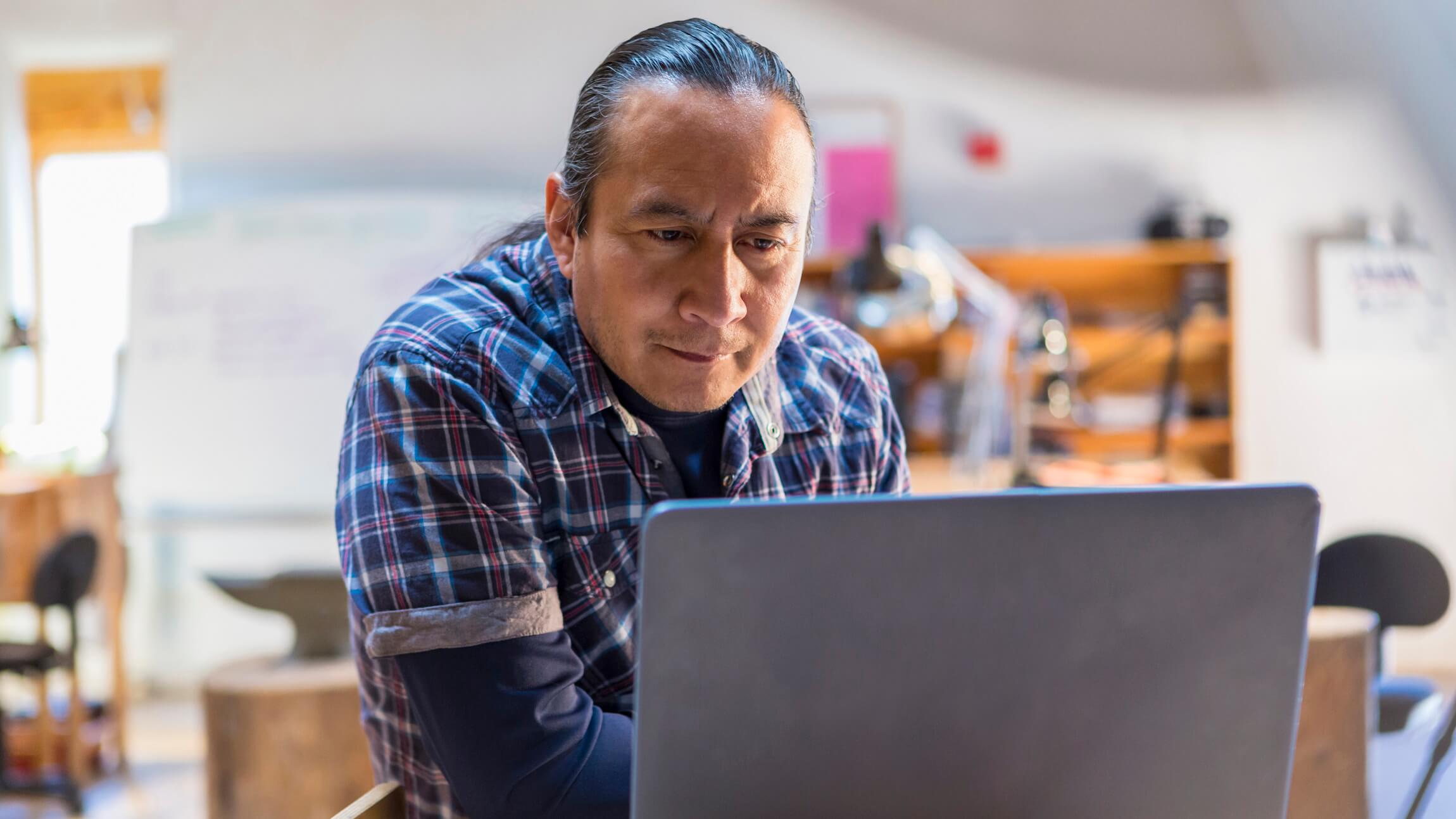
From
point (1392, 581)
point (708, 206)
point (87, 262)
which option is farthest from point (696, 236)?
point (87, 262)

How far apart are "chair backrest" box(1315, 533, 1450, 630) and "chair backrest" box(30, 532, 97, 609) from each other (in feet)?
9.36

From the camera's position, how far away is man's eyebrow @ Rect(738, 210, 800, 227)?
80cm

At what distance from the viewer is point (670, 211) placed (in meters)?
Answer: 0.79

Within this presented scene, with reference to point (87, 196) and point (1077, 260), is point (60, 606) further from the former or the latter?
point (1077, 260)

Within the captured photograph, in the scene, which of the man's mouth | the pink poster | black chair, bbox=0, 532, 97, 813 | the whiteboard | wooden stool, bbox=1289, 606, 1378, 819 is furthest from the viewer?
the pink poster

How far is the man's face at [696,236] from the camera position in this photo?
0.80 metres

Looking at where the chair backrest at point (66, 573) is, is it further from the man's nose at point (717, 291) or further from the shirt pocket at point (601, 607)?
the man's nose at point (717, 291)

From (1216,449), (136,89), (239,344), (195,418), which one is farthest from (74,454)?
(1216,449)

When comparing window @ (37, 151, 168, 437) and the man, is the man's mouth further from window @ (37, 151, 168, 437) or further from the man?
window @ (37, 151, 168, 437)

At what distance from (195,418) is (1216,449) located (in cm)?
364

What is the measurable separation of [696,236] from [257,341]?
3.42 m

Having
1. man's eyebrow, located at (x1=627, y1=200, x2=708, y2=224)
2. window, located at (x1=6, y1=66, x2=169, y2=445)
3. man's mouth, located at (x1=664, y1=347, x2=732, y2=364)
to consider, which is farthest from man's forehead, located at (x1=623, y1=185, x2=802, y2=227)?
window, located at (x1=6, y1=66, x2=169, y2=445)

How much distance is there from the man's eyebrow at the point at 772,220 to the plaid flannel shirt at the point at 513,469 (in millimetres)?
211

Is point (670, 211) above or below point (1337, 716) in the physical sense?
above
